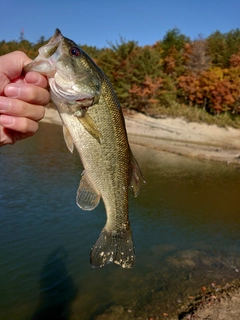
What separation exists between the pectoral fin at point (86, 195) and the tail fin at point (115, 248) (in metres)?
0.46

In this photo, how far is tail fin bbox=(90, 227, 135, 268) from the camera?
3244mm

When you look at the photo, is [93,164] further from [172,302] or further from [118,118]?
[172,302]

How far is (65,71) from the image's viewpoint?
262 cm

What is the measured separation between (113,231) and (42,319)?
5064mm

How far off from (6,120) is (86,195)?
3.30 feet

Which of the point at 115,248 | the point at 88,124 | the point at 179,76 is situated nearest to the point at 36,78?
the point at 88,124

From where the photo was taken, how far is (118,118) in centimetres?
290

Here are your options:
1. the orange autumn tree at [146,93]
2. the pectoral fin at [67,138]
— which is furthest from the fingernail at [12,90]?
the orange autumn tree at [146,93]

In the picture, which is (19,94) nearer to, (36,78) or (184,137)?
(36,78)

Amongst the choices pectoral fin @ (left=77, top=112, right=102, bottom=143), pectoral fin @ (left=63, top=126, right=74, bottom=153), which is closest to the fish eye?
pectoral fin @ (left=77, top=112, right=102, bottom=143)

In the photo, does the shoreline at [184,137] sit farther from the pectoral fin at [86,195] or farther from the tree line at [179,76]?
the pectoral fin at [86,195]

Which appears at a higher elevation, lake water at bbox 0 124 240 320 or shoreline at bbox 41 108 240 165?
shoreline at bbox 41 108 240 165

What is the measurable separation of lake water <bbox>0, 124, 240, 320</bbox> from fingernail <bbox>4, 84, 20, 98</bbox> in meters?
6.13

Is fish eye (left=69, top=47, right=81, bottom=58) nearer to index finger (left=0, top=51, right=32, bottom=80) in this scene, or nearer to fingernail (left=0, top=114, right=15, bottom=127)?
index finger (left=0, top=51, right=32, bottom=80)
